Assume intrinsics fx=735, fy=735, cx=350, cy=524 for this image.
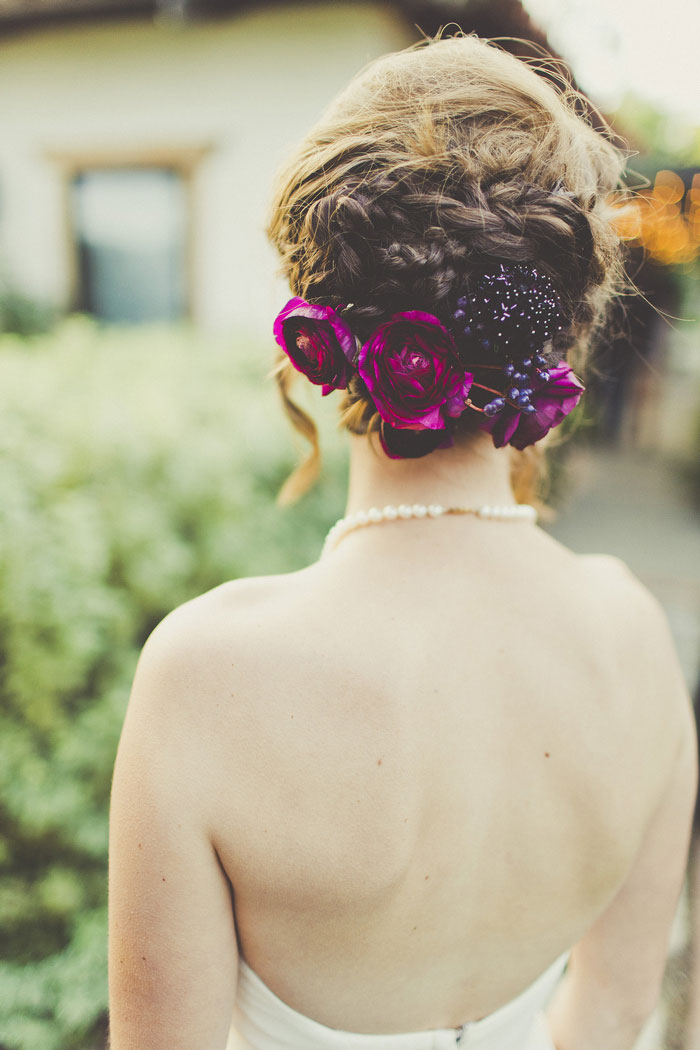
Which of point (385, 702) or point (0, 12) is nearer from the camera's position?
point (385, 702)

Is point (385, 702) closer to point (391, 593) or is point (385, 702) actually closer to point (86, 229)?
point (391, 593)

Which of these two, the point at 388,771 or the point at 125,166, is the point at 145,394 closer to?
the point at 388,771

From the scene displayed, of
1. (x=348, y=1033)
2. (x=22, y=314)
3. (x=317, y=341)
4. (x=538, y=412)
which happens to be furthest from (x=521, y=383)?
(x=22, y=314)

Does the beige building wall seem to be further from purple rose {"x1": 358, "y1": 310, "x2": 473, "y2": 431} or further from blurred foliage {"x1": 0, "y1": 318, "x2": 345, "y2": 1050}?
purple rose {"x1": 358, "y1": 310, "x2": 473, "y2": 431}

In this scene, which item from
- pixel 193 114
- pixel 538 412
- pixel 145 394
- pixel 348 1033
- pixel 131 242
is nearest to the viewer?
pixel 538 412

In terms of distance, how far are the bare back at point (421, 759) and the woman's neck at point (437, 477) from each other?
0.16 ft

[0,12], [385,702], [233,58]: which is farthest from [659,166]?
[385,702]

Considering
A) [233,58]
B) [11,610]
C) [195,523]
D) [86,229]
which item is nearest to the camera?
[11,610]

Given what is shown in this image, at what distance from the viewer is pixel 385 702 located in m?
0.93

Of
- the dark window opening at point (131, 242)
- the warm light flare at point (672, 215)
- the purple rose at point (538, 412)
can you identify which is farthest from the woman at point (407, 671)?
the dark window opening at point (131, 242)

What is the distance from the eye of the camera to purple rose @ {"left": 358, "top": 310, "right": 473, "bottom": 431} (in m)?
0.90

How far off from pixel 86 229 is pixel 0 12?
1.93m

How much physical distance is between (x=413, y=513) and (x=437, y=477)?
7cm

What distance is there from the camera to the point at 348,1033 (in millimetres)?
1141
